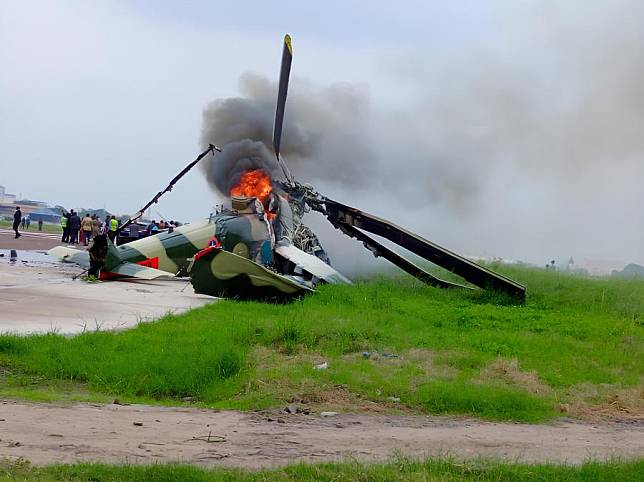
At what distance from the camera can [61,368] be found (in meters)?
9.50

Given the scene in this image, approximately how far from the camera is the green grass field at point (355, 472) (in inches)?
222

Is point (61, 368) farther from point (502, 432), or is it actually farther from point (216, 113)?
point (216, 113)

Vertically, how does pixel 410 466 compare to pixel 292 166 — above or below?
below

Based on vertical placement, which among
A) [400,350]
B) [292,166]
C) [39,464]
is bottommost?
[39,464]

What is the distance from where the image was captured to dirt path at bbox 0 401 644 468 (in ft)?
21.1

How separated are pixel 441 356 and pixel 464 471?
4905mm

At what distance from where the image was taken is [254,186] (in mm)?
21812

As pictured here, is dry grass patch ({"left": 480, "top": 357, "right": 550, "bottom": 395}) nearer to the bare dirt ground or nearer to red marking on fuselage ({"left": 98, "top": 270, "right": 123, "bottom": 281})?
red marking on fuselage ({"left": 98, "top": 270, "right": 123, "bottom": 281})

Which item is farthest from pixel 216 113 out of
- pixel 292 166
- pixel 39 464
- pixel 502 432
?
pixel 39 464

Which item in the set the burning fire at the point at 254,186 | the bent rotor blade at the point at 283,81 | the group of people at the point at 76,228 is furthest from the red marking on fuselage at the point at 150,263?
the group of people at the point at 76,228

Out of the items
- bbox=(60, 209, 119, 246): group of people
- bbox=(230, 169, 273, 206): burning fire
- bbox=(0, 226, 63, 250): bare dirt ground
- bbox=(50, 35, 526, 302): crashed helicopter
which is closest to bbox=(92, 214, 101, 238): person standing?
bbox=(50, 35, 526, 302): crashed helicopter

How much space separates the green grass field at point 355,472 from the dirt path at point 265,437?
0.31m

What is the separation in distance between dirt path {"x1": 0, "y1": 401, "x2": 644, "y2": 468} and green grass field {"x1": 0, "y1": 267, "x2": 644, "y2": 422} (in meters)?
0.54

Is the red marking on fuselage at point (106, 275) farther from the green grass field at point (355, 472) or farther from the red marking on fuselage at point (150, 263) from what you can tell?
the green grass field at point (355, 472)
